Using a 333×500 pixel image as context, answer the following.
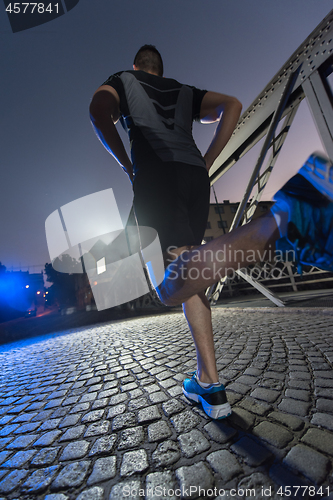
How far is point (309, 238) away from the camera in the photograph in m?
1.00

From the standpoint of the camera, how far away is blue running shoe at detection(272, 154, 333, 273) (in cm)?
97

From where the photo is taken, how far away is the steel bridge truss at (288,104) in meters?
3.10

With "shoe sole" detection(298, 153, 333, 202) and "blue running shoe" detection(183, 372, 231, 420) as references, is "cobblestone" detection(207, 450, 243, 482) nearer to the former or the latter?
"blue running shoe" detection(183, 372, 231, 420)

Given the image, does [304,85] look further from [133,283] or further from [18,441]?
[133,283]

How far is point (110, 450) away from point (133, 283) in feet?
63.1

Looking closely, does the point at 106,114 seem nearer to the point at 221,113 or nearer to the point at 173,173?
the point at 173,173

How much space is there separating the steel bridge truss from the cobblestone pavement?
3.12m

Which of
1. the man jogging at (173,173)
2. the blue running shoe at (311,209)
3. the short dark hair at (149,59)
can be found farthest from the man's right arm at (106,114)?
the blue running shoe at (311,209)

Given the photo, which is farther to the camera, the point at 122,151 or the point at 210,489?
the point at 122,151

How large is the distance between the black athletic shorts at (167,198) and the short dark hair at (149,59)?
3.86 feet

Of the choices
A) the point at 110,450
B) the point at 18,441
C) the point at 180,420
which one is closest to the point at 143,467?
the point at 110,450

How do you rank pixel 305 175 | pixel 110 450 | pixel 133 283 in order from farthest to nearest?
pixel 133 283, pixel 110 450, pixel 305 175

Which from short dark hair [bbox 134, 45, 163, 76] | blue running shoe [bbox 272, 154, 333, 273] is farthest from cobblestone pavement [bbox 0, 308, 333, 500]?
short dark hair [bbox 134, 45, 163, 76]

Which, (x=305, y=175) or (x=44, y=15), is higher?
(x=44, y=15)
